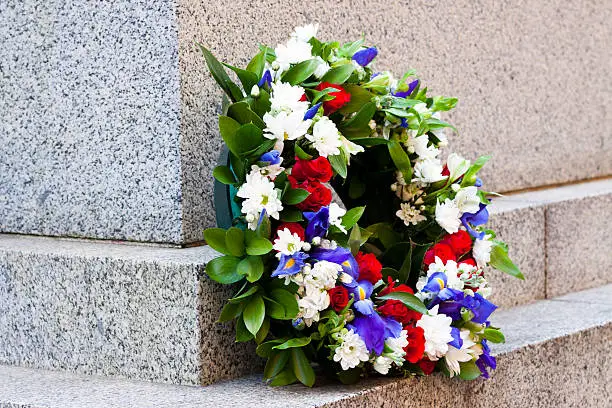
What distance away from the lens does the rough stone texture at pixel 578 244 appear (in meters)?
4.14

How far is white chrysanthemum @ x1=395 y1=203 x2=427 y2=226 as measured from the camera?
308 centimetres

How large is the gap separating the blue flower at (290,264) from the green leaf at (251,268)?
45 mm

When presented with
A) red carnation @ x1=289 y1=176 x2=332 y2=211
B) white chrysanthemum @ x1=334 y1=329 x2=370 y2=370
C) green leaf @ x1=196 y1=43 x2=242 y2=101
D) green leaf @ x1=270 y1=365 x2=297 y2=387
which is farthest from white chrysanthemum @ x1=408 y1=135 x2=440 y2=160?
green leaf @ x1=270 y1=365 x2=297 y2=387

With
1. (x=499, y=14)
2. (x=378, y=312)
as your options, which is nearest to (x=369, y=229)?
(x=378, y=312)

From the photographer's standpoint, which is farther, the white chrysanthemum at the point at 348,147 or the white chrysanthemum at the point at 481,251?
the white chrysanthemum at the point at 481,251

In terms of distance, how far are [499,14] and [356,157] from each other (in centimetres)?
154

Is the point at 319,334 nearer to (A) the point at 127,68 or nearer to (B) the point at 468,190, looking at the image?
(B) the point at 468,190

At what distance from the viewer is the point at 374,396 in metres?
2.71

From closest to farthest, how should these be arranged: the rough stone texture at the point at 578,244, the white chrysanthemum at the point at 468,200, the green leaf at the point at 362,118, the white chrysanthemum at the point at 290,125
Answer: the white chrysanthemum at the point at 290,125, the green leaf at the point at 362,118, the white chrysanthemum at the point at 468,200, the rough stone texture at the point at 578,244

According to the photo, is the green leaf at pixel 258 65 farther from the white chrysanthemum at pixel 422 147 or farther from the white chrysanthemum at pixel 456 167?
the white chrysanthemum at pixel 456 167

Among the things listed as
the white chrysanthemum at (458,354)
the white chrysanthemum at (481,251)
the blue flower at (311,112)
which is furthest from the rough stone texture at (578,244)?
the blue flower at (311,112)

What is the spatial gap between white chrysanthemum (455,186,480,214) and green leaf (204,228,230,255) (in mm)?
724

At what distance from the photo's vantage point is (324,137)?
8.85ft

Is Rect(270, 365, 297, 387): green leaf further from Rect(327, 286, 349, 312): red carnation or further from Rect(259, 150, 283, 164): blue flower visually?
Rect(259, 150, 283, 164): blue flower
